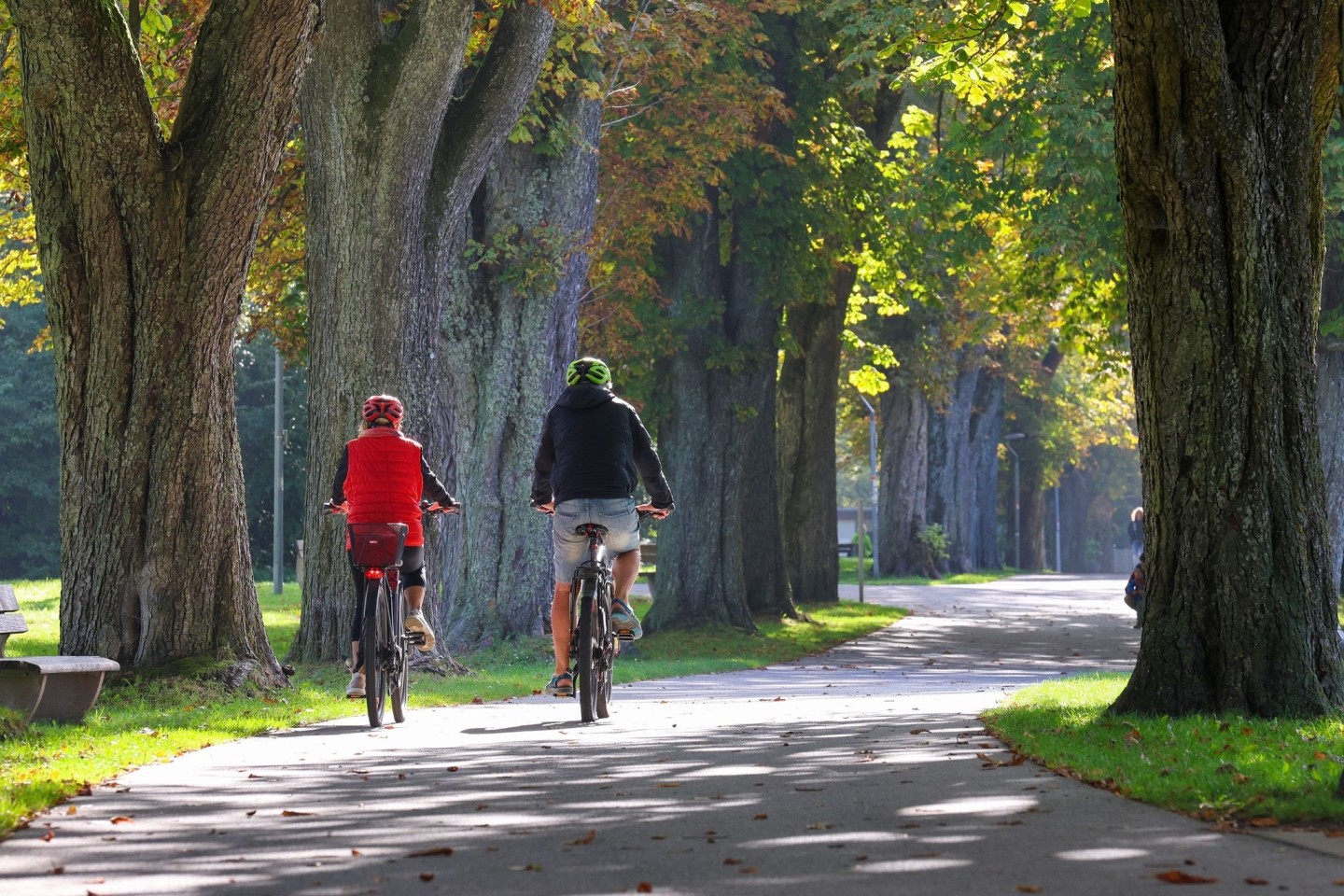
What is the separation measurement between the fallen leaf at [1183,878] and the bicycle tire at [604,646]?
6.27 meters

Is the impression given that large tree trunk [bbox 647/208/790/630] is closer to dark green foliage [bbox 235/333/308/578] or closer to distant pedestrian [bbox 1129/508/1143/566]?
distant pedestrian [bbox 1129/508/1143/566]

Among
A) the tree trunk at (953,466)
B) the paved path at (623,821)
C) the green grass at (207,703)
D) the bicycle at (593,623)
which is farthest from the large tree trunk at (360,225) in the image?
the tree trunk at (953,466)

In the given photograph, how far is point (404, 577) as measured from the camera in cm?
1262

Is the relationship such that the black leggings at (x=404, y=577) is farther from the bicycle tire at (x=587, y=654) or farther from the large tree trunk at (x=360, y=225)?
the large tree trunk at (x=360, y=225)

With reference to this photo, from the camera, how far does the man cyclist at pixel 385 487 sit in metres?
12.2

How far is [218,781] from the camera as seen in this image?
354 inches

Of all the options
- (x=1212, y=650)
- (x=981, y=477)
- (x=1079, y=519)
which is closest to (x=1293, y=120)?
(x=1212, y=650)

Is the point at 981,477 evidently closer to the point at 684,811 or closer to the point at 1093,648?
the point at 1093,648

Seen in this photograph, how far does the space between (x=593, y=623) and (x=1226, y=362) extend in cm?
389

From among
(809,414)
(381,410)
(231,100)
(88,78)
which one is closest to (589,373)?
(381,410)

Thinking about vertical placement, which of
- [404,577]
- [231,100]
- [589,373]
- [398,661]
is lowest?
[398,661]

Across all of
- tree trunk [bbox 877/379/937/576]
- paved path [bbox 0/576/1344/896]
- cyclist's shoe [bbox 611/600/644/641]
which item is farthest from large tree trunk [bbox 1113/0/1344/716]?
tree trunk [bbox 877/379/937/576]

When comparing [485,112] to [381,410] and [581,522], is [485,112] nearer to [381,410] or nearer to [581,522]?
[381,410]

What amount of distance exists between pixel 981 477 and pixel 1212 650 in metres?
55.6
